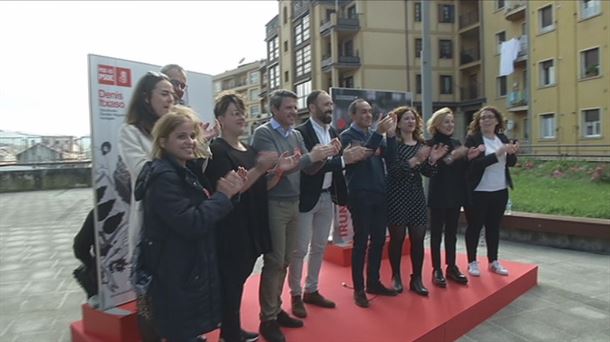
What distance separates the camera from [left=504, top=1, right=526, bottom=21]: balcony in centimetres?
2628

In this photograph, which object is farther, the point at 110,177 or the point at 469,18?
the point at 469,18

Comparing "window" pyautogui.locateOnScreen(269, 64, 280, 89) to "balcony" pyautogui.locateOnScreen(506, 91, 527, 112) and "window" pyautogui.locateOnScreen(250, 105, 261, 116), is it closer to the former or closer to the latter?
"window" pyautogui.locateOnScreen(250, 105, 261, 116)

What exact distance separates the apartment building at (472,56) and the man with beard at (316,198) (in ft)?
69.1

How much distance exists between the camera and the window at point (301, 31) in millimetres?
36500

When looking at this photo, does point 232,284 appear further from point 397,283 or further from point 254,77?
point 254,77

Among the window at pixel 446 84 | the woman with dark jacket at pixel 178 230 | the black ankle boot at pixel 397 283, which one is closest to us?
the woman with dark jacket at pixel 178 230

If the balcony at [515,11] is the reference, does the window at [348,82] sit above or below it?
below

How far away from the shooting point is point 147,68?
3529 millimetres

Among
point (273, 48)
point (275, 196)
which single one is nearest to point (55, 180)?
point (275, 196)

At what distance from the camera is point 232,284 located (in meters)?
2.87

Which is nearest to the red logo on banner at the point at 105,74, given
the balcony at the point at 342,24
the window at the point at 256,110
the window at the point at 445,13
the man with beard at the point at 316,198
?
the man with beard at the point at 316,198

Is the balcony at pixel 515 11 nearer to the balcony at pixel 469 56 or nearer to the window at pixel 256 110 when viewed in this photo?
the balcony at pixel 469 56

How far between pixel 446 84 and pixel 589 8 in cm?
1332

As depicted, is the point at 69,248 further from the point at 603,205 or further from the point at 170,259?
the point at 603,205
